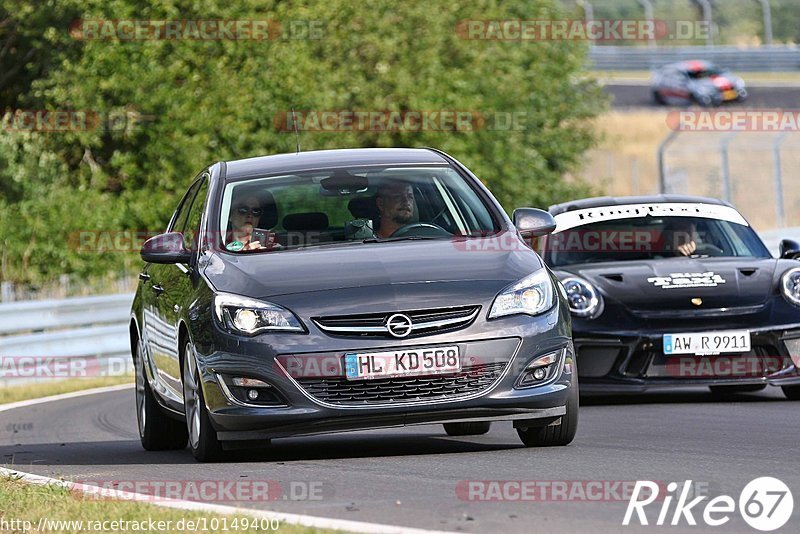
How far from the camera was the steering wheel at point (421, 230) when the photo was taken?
349 inches

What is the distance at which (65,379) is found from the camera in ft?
62.5

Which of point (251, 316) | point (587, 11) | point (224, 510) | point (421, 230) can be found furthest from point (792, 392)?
point (587, 11)

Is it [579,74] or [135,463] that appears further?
[579,74]

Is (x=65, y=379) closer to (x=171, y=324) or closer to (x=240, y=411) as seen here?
(x=171, y=324)

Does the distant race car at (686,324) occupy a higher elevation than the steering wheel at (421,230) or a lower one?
lower

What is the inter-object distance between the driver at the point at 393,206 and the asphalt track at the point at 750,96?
145 ft

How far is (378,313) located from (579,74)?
33832 mm

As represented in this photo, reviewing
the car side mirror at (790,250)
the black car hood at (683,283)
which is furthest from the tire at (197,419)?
the car side mirror at (790,250)

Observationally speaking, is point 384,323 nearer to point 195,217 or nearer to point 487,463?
point 487,463

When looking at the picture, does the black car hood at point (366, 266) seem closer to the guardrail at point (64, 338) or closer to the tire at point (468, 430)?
the tire at point (468, 430)

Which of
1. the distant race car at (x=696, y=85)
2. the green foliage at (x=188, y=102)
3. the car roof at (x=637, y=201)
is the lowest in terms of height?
the distant race car at (x=696, y=85)

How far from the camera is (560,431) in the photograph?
27.9ft

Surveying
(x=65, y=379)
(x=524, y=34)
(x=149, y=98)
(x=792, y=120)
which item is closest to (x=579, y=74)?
(x=524, y=34)

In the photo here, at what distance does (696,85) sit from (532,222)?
5025 centimetres
